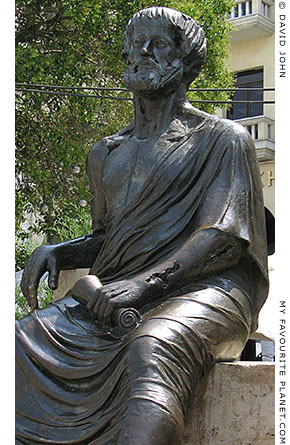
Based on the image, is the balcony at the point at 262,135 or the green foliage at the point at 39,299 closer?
the green foliage at the point at 39,299

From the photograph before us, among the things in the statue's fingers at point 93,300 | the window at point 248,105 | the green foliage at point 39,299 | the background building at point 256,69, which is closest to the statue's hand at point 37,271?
the statue's fingers at point 93,300

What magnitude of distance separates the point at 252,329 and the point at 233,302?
1.09ft

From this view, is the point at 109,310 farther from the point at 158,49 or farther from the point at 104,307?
the point at 158,49

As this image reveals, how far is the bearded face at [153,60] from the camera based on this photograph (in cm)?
414

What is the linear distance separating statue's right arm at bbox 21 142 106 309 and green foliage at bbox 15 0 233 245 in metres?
8.38

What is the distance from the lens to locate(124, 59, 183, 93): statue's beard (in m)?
4.13

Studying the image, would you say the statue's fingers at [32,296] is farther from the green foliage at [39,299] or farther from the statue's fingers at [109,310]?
the green foliage at [39,299]

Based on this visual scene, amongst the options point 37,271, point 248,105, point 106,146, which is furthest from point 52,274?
point 248,105

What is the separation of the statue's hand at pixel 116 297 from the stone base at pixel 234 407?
1.48 ft

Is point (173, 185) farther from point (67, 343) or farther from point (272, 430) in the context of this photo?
point (272, 430)

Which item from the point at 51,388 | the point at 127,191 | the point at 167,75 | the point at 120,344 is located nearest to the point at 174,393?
the point at 120,344

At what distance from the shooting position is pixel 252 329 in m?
4.03

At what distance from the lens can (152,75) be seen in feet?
A: 13.6

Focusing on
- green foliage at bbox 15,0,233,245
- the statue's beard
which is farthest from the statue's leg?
green foliage at bbox 15,0,233,245
